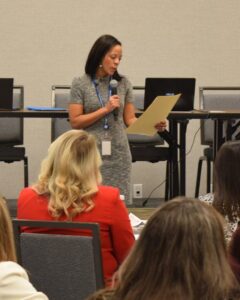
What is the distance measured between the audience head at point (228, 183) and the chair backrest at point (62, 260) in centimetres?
51

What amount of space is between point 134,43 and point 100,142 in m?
3.32

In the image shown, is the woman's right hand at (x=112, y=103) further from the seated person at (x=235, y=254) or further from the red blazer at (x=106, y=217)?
the seated person at (x=235, y=254)

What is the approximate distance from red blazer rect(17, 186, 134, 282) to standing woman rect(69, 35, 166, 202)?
2.06 meters

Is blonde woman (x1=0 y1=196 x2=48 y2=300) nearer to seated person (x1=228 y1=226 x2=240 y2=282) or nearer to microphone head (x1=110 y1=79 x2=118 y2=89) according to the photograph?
seated person (x1=228 y1=226 x2=240 y2=282)

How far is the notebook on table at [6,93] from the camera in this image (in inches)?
233

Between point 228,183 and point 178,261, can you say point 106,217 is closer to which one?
point 228,183

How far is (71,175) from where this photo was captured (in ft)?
9.58

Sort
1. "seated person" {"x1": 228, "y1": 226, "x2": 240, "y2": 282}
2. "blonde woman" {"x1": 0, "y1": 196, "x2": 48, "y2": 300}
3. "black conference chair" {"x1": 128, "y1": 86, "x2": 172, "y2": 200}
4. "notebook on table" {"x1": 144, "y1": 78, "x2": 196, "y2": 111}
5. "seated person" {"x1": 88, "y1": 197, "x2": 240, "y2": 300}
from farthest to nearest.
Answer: "black conference chair" {"x1": 128, "y1": 86, "x2": 172, "y2": 200}
"notebook on table" {"x1": 144, "y1": 78, "x2": 196, "y2": 111}
"seated person" {"x1": 228, "y1": 226, "x2": 240, "y2": 282}
"blonde woman" {"x1": 0, "y1": 196, "x2": 48, "y2": 300}
"seated person" {"x1": 88, "y1": 197, "x2": 240, "y2": 300}

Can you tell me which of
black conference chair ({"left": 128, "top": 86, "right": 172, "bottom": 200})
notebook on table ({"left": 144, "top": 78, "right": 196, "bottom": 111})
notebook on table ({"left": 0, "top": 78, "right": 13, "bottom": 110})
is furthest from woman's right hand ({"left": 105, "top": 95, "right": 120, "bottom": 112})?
black conference chair ({"left": 128, "top": 86, "right": 172, "bottom": 200})

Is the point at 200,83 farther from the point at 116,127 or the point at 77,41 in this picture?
the point at 116,127

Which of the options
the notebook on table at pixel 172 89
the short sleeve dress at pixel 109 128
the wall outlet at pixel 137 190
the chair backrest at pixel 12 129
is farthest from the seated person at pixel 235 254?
the wall outlet at pixel 137 190

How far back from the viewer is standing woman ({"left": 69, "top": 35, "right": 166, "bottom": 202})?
198 inches

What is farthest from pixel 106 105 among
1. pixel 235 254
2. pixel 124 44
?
pixel 124 44

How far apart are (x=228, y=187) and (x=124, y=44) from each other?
219 inches
